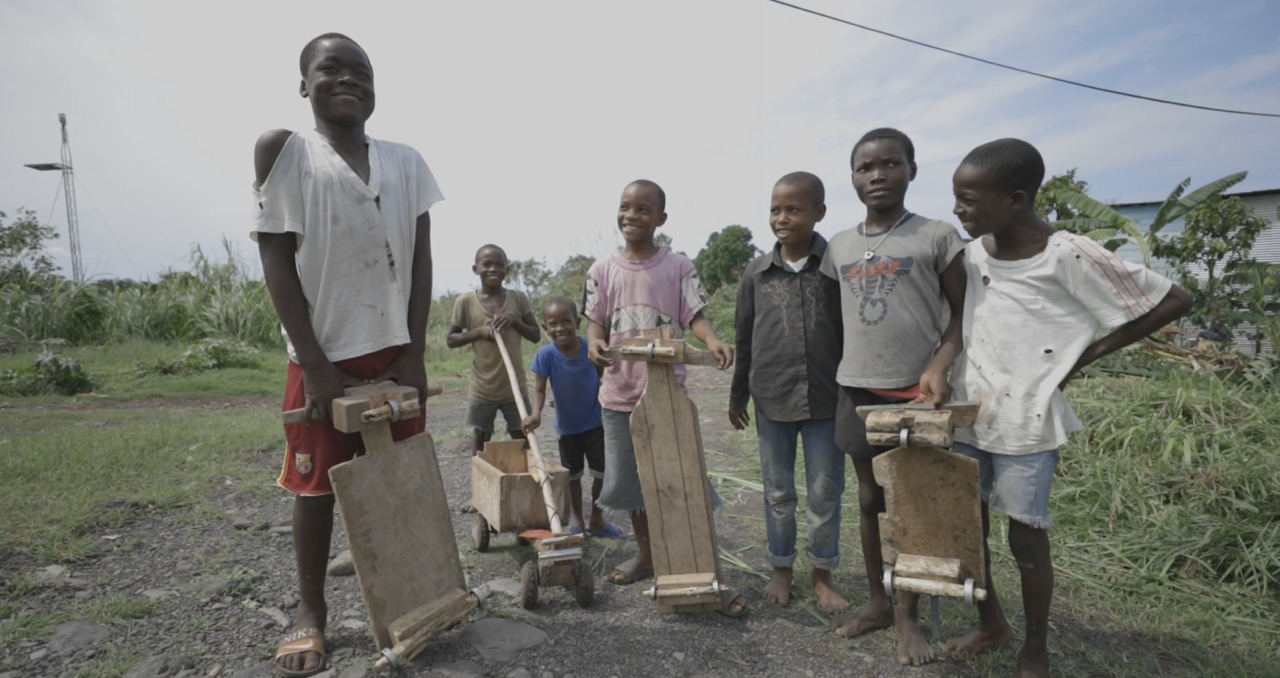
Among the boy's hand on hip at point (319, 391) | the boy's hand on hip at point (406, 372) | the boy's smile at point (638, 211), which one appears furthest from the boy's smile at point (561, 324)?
the boy's hand on hip at point (319, 391)

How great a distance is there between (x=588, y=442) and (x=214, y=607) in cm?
194

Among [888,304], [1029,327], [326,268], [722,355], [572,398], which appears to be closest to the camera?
[1029,327]

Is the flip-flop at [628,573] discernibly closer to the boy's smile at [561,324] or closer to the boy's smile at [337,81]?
the boy's smile at [561,324]

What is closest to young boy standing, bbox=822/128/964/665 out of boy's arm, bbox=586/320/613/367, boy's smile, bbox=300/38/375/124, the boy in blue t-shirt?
boy's arm, bbox=586/320/613/367

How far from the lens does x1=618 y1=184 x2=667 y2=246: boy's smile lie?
10.4ft

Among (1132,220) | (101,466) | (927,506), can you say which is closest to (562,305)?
(927,506)

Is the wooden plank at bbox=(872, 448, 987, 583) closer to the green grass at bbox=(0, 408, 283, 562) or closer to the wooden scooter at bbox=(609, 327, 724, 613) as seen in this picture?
the wooden scooter at bbox=(609, 327, 724, 613)

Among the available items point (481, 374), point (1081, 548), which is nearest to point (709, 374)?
point (481, 374)

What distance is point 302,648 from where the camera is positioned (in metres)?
2.46

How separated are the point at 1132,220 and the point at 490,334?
8.11m

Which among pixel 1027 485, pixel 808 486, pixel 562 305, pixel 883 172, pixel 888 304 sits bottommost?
pixel 808 486

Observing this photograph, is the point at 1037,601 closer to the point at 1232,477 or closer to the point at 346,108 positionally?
the point at 1232,477

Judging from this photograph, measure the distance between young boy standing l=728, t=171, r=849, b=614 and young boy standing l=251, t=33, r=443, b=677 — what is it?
1442mm

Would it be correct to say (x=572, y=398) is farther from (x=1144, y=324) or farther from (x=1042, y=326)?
(x=1144, y=324)
